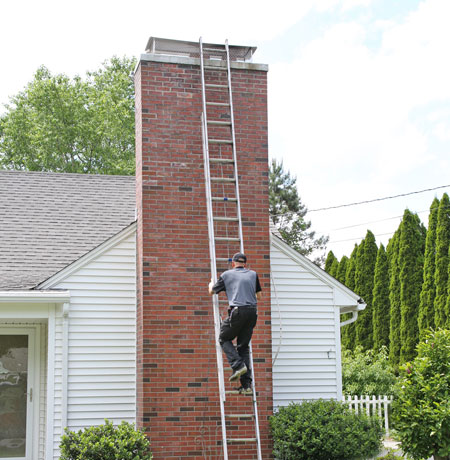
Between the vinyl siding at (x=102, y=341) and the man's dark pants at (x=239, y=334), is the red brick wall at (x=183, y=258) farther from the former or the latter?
the man's dark pants at (x=239, y=334)

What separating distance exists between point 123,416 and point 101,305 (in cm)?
156

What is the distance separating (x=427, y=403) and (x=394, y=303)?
12.1 meters

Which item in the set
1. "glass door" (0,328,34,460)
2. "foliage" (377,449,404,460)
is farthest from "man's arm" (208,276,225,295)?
"foliage" (377,449,404,460)

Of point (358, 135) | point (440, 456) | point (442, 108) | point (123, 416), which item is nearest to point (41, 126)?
point (358, 135)

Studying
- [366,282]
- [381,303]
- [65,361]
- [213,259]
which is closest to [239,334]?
[213,259]

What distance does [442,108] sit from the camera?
24.7m

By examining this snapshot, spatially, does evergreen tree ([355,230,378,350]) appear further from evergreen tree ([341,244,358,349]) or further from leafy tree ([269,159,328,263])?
leafy tree ([269,159,328,263])

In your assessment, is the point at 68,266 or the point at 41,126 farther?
the point at 41,126

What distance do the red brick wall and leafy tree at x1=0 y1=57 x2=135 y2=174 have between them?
16393 millimetres

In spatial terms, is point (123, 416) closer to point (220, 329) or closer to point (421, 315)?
point (220, 329)

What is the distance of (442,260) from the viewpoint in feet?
62.7

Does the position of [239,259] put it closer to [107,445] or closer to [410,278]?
[107,445]

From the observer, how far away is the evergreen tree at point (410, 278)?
20.0 m

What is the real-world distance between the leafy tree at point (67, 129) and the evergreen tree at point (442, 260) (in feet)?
38.7
